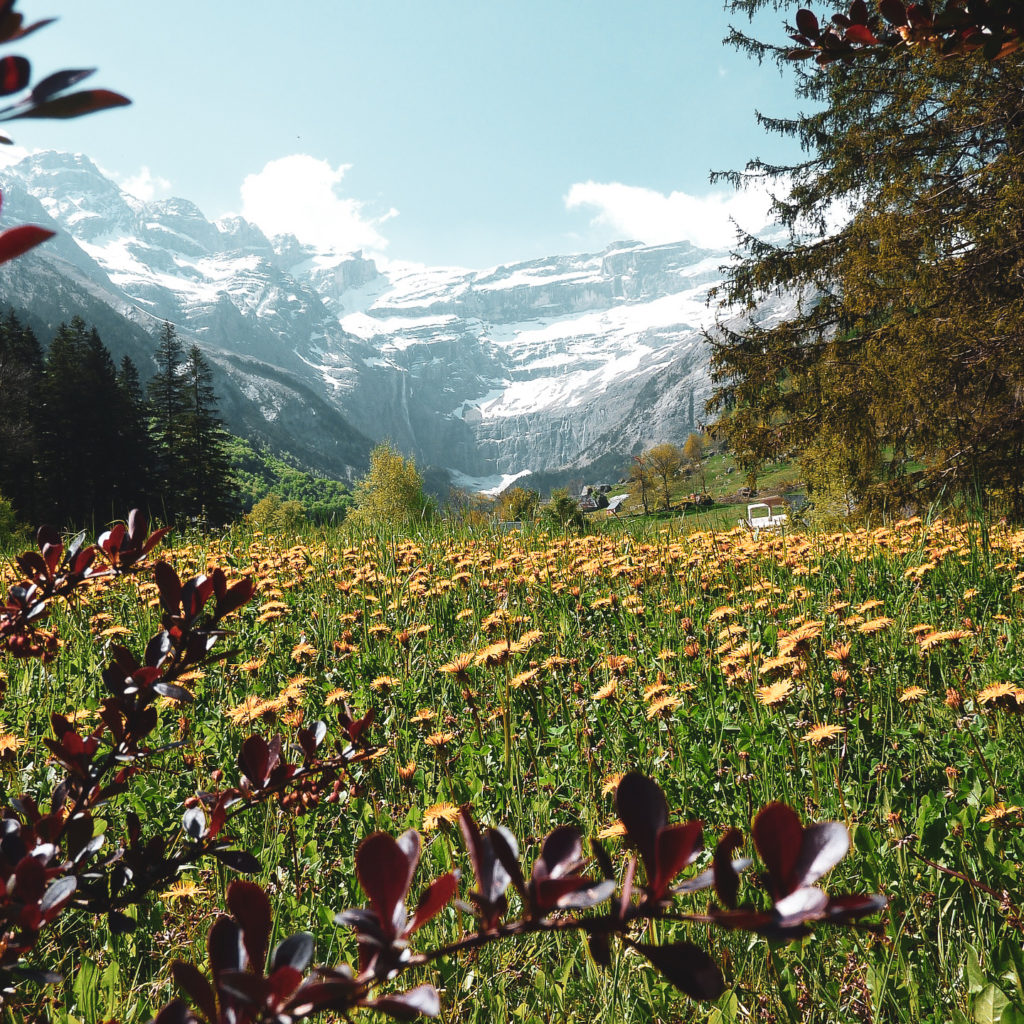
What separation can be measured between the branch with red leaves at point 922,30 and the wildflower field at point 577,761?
145 centimetres

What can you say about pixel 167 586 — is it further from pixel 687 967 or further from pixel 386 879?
pixel 687 967

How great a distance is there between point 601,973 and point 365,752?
2.69 ft

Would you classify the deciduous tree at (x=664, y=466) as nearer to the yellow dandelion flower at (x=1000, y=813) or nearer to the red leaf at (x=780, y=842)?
the yellow dandelion flower at (x=1000, y=813)

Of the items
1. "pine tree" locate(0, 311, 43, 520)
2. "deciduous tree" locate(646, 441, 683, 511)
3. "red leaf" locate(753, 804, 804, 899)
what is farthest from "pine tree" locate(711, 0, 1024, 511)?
"deciduous tree" locate(646, 441, 683, 511)

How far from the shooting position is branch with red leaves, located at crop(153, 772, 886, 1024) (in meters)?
0.39

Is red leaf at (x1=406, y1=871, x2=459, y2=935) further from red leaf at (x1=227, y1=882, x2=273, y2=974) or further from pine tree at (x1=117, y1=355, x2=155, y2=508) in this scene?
pine tree at (x1=117, y1=355, x2=155, y2=508)

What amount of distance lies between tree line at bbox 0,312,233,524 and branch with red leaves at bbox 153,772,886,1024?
26807 millimetres

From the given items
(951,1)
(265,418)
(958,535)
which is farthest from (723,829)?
(265,418)

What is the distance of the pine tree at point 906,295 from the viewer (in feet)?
27.2

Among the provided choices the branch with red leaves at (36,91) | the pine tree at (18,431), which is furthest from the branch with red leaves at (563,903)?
the pine tree at (18,431)

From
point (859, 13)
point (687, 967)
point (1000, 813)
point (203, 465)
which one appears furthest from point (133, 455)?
point (687, 967)

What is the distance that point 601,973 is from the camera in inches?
55.9

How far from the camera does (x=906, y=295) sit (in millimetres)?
9164

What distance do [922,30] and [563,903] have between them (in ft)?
6.12
